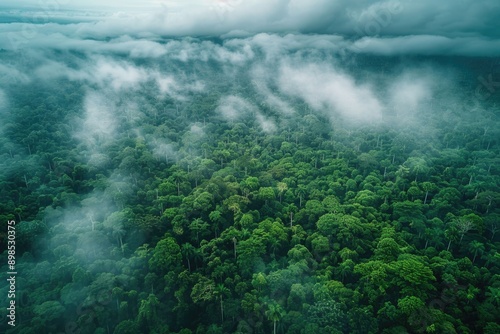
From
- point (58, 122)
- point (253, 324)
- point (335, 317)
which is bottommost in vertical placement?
point (253, 324)

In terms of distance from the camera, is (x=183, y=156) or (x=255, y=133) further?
(x=255, y=133)

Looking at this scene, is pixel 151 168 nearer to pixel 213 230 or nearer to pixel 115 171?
pixel 115 171

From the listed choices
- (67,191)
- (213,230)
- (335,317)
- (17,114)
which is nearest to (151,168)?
→ (67,191)

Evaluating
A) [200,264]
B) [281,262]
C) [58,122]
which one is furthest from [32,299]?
[58,122]

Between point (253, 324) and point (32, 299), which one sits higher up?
point (32, 299)

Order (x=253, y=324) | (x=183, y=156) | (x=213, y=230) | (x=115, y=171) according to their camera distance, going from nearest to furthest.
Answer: (x=253, y=324)
(x=213, y=230)
(x=115, y=171)
(x=183, y=156)

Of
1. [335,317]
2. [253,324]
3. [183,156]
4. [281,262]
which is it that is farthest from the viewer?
[183,156]

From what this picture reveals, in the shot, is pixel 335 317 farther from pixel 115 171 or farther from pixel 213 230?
A: pixel 115 171
